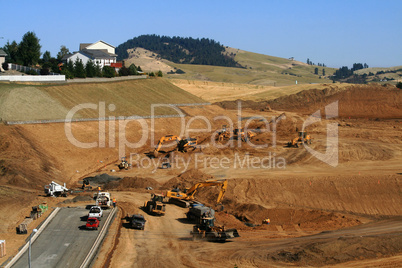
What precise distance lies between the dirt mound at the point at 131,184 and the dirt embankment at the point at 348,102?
60651 millimetres

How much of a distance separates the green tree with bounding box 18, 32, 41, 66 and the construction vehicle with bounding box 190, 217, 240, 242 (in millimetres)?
82116

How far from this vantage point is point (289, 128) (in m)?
81.0

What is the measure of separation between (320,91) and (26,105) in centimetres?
7398

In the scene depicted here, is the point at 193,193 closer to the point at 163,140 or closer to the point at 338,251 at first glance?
the point at 338,251

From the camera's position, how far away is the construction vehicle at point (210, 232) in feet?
107

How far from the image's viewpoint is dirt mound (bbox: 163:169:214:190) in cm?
4820

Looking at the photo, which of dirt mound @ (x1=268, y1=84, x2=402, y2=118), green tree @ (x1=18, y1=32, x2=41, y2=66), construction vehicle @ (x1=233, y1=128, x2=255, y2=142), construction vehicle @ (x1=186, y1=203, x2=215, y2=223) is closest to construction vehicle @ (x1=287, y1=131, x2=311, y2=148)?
construction vehicle @ (x1=233, y1=128, x2=255, y2=142)

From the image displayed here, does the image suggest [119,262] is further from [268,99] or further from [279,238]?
[268,99]

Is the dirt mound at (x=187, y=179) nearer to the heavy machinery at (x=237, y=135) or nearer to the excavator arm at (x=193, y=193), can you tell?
the excavator arm at (x=193, y=193)

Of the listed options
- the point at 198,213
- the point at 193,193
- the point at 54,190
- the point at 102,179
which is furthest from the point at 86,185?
the point at 198,213

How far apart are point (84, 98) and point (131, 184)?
35.8 m

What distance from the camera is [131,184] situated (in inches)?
1909

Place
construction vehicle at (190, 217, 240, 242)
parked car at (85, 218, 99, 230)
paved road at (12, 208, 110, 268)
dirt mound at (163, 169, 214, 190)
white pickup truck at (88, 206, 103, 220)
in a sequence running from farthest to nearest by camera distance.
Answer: dirt mound at (163, 169, 214, 190)
white pickup truck at (88, 206, 103, 220)
parked car at (85, 218, 99, 230)
construction vehicle at (190, 217, 240, 242)
paved road at (12, 208, 110, 268)

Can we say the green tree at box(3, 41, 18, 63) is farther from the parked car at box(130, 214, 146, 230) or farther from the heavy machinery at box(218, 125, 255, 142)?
the parked car at box(130, 214, 146, 230)
